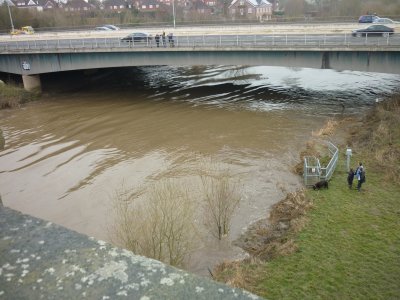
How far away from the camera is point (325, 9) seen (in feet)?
272

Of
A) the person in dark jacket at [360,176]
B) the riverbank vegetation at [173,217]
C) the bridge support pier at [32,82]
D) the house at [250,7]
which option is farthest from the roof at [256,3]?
the person in dark jacket at [360,176]

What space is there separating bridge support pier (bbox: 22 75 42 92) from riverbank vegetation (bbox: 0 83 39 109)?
0.85 metres

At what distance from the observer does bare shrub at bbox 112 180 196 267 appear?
11.3m

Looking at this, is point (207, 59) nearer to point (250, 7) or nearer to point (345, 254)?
point (345, 254)

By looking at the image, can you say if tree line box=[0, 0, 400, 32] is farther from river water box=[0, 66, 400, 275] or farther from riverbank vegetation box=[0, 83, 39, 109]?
riverbank vegetation box=[0, 83, 39, 109]

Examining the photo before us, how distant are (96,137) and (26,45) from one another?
18308 millimetres

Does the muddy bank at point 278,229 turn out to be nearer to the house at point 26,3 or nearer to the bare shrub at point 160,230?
the bare shrub at point 160,230

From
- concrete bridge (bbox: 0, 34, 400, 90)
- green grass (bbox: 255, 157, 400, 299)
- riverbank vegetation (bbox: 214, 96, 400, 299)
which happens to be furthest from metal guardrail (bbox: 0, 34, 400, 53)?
green grass (bbox: 255, 157, 400, 299)

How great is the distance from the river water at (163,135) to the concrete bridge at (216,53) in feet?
12.6

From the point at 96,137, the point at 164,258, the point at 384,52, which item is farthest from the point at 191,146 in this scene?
the point at 384,52

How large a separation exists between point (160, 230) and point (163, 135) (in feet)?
55.5

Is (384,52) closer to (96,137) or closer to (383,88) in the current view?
(383,88)

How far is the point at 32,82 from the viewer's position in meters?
41.1

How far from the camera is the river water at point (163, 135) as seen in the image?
59.7 feet
